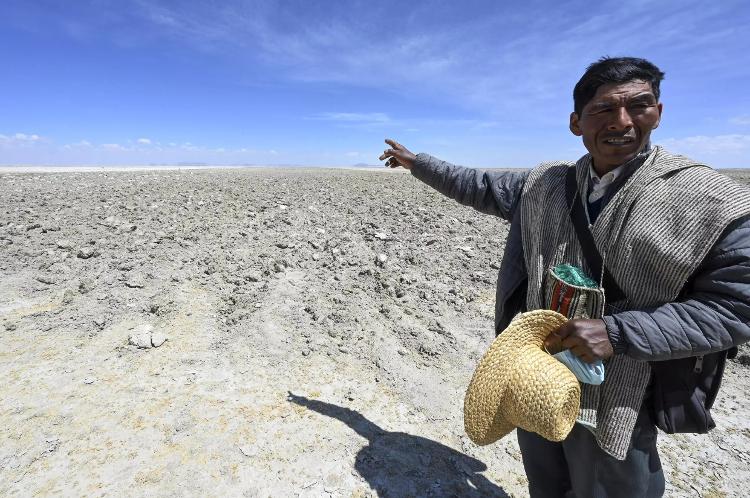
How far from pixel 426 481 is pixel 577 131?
93.5 inches

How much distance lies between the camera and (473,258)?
262 inches

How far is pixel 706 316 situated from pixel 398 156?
174cm

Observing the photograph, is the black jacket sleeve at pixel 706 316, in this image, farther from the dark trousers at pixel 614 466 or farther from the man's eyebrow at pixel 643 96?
the man's eyebrow at pixel 643 96

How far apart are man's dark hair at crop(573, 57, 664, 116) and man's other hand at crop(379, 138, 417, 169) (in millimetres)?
1032

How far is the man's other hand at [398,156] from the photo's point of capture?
8.34 feet

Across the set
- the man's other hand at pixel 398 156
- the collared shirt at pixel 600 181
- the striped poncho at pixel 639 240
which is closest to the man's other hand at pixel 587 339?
the striped poncho at pixel 639 240

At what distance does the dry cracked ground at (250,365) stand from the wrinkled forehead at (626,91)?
2517 millimetres

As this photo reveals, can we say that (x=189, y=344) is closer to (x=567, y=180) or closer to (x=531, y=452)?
(x=531, y=452)

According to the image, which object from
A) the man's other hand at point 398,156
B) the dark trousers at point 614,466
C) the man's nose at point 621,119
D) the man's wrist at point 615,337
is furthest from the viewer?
the man's other hand at point 398,156

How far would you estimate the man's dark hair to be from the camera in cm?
161

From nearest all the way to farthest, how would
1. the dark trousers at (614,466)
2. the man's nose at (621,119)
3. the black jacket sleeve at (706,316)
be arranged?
the black jacket sleeve at (706,316) → the man's nose at (621,119) → the dark trousers at (614,466)

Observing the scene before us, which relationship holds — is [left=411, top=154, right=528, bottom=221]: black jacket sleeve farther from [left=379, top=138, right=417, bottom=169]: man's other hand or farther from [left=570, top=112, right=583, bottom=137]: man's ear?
[left=570, top=112, right=583, bottom=137]: man's ear

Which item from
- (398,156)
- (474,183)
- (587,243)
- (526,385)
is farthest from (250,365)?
(587,243)

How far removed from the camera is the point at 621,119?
5.20ft
